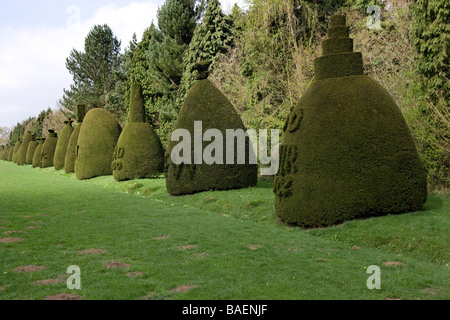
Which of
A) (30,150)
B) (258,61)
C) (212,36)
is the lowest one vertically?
(30,150)

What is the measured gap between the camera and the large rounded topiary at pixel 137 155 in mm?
19906

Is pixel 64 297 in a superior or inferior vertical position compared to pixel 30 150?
inferior

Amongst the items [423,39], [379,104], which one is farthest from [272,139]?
[379,104]

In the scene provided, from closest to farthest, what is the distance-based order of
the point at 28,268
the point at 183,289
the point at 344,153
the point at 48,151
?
the point at 183,289, the point at 28,268, the point at 344,153, the point at 48,151

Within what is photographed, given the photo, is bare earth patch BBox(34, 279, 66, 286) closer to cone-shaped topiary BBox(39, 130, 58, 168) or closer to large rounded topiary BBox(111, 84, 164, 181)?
large rounded topiary BBox(111, 84, 164, 181)

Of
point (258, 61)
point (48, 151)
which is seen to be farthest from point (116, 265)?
point (48, 151)

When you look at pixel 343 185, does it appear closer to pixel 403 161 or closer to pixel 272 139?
pixel 403 161

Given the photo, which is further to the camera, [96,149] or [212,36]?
[212,36]

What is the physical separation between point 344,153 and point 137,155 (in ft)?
44.4

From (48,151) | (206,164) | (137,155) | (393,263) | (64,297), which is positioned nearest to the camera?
(64,297)

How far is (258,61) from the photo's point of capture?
22.2 meters

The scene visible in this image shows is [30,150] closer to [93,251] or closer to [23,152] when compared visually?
[23,152]

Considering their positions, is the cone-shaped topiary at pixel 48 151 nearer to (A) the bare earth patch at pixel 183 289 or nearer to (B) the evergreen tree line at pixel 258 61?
(B) the evergreen tree line at pixel 258 61
